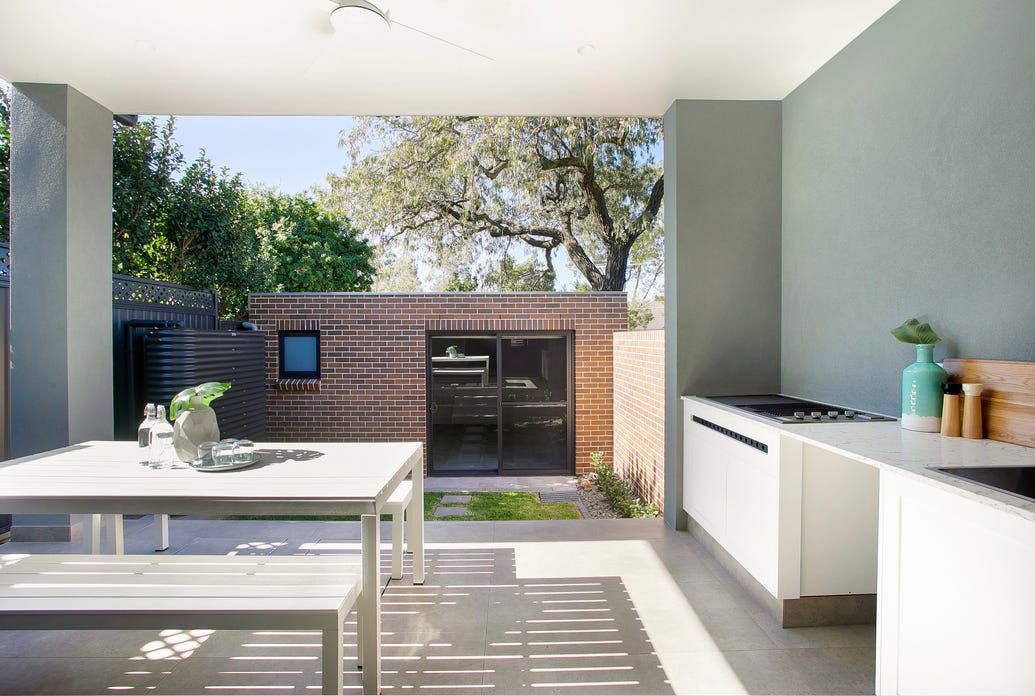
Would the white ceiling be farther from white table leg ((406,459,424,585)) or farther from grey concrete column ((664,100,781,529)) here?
white table leg ((406,459,424,585))

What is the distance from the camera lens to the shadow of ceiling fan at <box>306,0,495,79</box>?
247 cm

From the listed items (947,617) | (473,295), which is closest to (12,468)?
(947,617)

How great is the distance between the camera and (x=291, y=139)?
13430 mm

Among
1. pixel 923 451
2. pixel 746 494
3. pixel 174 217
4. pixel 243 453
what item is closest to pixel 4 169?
pixel 174 217

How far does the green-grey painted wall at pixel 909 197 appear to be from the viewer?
6.82ft

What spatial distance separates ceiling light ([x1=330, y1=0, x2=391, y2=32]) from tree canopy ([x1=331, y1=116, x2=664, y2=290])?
909 centimetres

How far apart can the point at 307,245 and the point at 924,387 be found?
965cm

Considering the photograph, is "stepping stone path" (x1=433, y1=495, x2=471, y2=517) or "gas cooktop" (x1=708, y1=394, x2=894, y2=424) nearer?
"gas cooktop" (x1=708, y1=394, x2=894, y2=424)

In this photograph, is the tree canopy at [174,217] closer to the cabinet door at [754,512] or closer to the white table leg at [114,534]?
the white table leg at [114,534]

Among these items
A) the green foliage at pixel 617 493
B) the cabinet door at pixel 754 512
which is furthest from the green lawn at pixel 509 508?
the cabinet door at pixel 754 512

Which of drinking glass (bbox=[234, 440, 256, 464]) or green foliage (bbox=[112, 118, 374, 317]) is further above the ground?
green foliage (bbox=[112, 118, 374, 317])

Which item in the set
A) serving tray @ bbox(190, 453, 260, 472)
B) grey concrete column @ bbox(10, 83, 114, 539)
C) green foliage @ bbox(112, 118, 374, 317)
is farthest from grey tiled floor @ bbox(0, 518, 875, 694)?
green foliage @ bbox(112, 118, 374, 317)

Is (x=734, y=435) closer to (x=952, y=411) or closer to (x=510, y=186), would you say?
(x=952, y=411)

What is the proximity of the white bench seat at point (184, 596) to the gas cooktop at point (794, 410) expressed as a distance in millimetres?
1907
